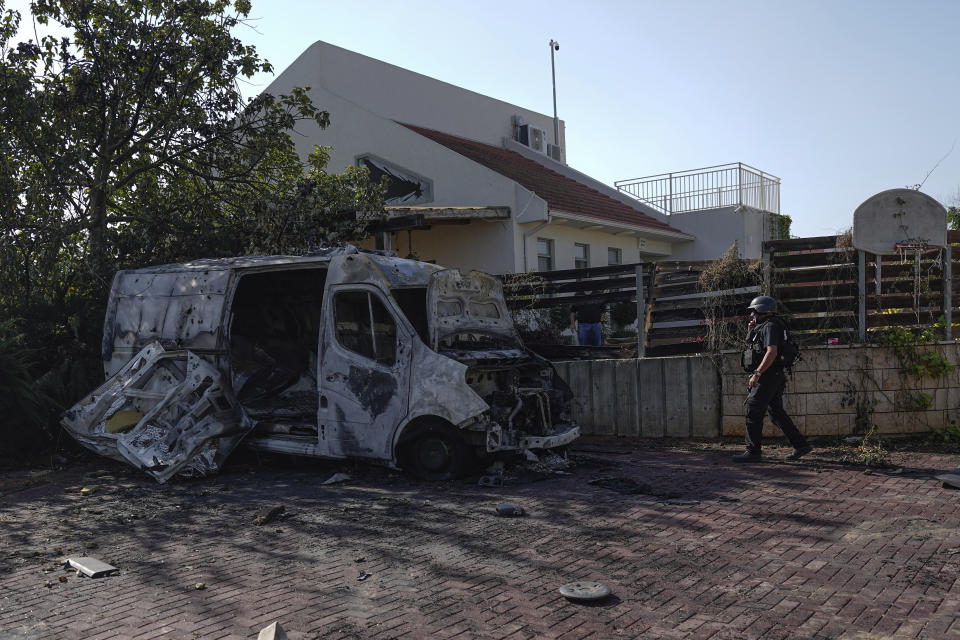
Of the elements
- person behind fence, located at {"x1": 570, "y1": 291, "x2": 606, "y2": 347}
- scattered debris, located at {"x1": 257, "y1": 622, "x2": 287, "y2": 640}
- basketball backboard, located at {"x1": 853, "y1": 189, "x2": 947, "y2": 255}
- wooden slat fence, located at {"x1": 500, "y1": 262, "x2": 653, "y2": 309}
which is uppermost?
basketball backboard, located at {"x1": 853, "y1": 189, "x2": 947, "y2": 255}

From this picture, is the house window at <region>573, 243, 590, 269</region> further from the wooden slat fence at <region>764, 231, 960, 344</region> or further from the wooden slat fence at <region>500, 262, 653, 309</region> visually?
the wooden slat fence at <region>764, 231, 960, 344</region>

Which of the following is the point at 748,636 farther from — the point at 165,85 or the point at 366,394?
the point at 165,85

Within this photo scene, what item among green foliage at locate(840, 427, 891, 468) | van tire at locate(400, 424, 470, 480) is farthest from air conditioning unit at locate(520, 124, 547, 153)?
van tire at locate(400, 424, 470, 480)

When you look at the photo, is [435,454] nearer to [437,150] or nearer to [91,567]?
[91,567]

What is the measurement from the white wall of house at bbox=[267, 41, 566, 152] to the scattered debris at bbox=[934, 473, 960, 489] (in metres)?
15.9

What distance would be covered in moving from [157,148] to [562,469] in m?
8.83

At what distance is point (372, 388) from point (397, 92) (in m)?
14.6

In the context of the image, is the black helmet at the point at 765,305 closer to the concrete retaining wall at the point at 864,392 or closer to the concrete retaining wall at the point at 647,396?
the concrete retaining wall at the point at 864,392

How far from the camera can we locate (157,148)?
12.6m

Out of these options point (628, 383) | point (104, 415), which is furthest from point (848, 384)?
point (104, 415)

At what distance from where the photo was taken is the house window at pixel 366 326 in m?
8.02

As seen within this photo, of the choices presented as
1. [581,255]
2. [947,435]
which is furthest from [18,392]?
[581,255]

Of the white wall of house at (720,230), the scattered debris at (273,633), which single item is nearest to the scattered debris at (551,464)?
the scattered debris at (273,633)

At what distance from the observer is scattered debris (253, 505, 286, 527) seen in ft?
20.6
